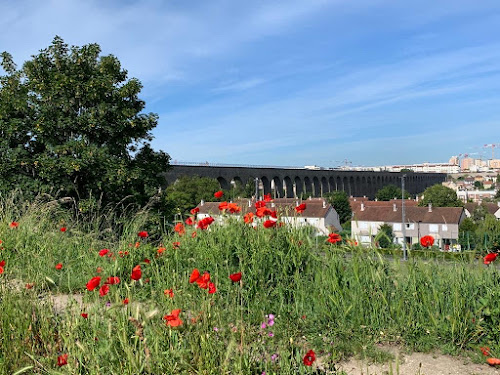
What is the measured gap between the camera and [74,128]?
430 inches

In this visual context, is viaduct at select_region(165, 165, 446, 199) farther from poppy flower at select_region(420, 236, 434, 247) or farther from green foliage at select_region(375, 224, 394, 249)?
poppy flower at select_region(420, 236, 434, 247)

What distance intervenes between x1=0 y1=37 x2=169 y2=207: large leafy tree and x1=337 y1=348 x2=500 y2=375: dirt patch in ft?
29.5

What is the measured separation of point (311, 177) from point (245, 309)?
82.0m

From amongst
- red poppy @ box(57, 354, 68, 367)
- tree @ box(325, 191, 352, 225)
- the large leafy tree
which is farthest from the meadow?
tree @ box(325, 191, 352, 225)

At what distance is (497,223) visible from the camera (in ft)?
10.9

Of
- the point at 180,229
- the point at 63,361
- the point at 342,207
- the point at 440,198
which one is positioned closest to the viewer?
the point at 63,361

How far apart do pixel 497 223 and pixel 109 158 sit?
365 inches

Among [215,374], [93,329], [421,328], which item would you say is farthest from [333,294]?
[93,329]

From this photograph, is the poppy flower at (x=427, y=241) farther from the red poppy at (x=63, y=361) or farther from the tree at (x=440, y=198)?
the tree at (x=440, y=198)

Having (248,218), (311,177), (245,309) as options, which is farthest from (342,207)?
(245,309)

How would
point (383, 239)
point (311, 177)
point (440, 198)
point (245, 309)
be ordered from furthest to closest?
point (311, 177) < point (440, 198) < point (383, 239) < point (245, 309)

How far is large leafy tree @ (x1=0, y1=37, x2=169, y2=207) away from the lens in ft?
34.3

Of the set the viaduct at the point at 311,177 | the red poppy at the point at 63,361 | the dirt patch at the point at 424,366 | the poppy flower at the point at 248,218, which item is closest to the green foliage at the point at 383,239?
the dirt patch at the point at 424,366

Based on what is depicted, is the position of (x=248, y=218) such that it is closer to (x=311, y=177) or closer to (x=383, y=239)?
(x=383, y=239)
